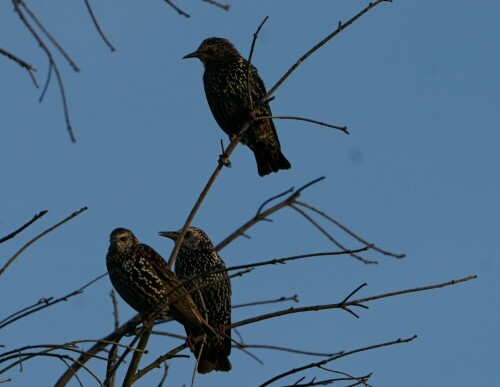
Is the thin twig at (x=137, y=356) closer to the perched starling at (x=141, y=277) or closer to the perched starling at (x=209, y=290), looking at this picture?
the perched starling at (x=141, y=277)

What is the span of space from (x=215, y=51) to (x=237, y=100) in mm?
734

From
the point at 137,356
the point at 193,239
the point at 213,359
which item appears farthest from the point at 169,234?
the point at 137,356

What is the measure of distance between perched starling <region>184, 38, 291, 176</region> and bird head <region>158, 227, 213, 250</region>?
2.76ft

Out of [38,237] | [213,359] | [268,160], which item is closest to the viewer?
[38,237]

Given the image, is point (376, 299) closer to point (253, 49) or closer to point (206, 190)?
point (206, 190)

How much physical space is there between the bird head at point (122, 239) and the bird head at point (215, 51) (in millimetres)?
2063

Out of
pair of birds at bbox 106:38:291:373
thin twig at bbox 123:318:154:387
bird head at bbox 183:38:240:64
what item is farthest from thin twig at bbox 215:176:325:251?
bird head at bbox 183:38:240:64

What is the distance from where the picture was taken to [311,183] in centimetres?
282

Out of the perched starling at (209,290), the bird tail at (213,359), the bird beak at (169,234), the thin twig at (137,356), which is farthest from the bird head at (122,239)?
the thin twig at (137,356)

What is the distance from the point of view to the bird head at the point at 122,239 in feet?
21.0

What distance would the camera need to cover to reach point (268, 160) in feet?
25.7

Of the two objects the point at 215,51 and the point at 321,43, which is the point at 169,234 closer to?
the point at 215,51

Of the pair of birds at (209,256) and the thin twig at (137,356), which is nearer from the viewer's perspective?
the thin twig at (137,356)

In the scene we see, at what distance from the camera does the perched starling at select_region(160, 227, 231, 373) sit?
6.74 m
